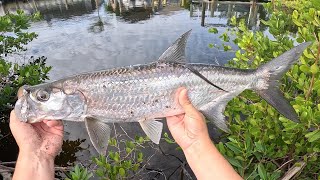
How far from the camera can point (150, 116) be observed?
3.28 meters

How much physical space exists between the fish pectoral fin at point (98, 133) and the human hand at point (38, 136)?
60 centimetres

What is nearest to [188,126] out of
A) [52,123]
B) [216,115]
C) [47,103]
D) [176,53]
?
[216,115]

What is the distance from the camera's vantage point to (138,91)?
3.21 m

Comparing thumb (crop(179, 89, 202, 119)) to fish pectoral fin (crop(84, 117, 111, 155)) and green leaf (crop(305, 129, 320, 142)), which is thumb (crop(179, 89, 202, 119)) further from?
green leaf (crop(305, 129, 320, 142))

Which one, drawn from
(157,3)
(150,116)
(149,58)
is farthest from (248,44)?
(157,3)

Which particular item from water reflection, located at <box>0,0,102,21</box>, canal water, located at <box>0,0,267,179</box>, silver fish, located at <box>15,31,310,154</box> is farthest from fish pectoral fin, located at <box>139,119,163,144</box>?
water reflection, located at <box>0,0,102,21</box>

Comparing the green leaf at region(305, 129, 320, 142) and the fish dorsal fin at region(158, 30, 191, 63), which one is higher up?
the fish dorsal fin at region(158, 30, 191, 63)

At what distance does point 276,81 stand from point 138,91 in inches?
64.1

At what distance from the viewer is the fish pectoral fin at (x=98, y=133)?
10.3 ft

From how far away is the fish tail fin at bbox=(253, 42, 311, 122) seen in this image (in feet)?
10.2

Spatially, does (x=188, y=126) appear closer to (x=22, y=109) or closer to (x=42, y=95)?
Result: (x=42, y=95)

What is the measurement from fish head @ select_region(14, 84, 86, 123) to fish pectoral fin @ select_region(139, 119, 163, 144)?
2.52 ft

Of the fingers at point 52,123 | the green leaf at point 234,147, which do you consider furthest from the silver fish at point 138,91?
the green leaf at point 234,147

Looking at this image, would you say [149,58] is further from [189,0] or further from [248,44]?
[189,0]
